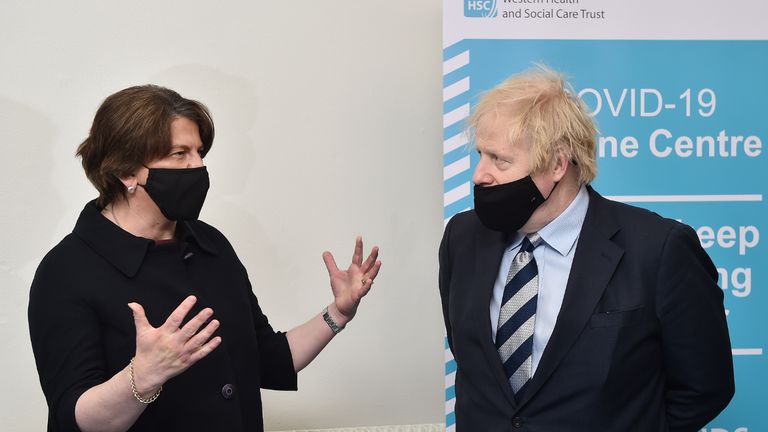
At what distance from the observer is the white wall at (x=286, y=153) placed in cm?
313

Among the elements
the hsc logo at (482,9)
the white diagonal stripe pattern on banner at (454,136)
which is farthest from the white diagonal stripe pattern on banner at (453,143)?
the hsc logo at (482,9)

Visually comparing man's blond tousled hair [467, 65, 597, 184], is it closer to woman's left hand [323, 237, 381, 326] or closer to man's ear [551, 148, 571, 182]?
man's ear [551, 148, 571, 182]

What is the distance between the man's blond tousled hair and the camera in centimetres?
185

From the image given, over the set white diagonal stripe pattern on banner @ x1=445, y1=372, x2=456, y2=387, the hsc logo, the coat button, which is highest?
the hsc logo

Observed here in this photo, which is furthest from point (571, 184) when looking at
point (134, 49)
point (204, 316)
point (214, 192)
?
point (134, 49)

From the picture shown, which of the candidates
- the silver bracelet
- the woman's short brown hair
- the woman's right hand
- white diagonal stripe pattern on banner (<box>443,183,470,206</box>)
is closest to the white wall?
white diagonal stripe pattern on banner (<box>443,183,470,206</box>)

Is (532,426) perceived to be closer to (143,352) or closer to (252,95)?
(143,352)

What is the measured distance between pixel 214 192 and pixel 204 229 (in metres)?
1.00

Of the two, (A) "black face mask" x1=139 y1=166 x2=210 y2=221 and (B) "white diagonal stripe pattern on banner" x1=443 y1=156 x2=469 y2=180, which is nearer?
(A) "black face mask" x1=139 y1=166 x2=210 y2=221

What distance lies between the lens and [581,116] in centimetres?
191

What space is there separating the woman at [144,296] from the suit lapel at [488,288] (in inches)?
→ 23.9

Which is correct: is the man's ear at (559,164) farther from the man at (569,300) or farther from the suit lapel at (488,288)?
the suit lapel at (488,288)

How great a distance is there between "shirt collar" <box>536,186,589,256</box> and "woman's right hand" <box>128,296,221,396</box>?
2.56ft

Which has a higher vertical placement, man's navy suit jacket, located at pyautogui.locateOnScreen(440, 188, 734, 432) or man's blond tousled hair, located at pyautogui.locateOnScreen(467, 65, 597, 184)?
man's blond tousled hair, located at pyautogui.locateOnScreen(467, 65, 597, 184)
